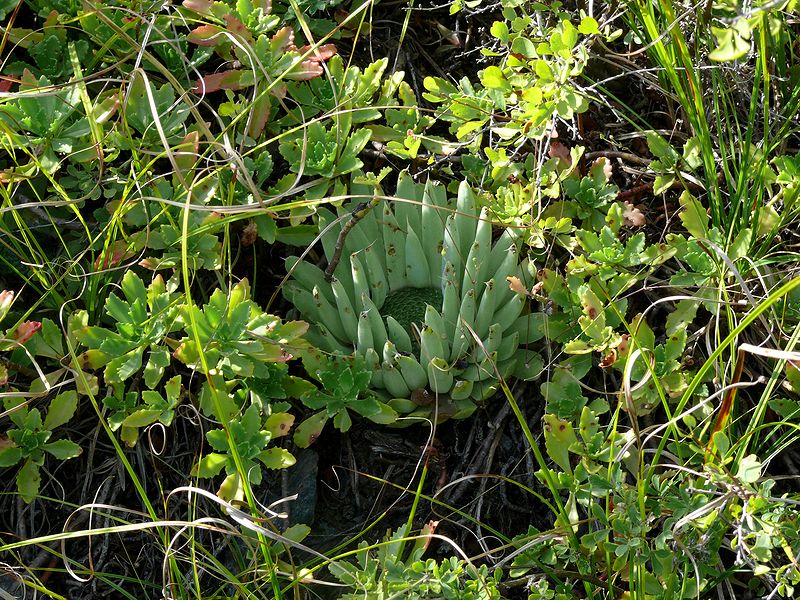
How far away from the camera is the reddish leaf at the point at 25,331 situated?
5.68ft

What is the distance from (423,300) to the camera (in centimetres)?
201

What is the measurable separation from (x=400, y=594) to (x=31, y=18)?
182cm

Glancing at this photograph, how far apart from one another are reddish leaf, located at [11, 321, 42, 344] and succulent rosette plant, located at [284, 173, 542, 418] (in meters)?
0.53

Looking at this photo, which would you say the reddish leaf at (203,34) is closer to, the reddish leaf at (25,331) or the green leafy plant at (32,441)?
the reddish leaf at (25,331)

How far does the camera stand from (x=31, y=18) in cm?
231

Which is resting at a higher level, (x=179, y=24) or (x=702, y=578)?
(x=179, y=24)

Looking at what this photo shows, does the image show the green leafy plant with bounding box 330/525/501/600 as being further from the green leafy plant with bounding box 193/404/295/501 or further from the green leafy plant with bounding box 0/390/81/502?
the green leafy plant with bounding box 0/390/81/502

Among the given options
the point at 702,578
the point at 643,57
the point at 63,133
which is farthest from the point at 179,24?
the point at 702,578

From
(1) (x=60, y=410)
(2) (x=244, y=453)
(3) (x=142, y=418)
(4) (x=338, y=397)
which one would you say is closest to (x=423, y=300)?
(4) (x=338, y=397)

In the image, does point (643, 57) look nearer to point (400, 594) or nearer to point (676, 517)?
point (676, 517)

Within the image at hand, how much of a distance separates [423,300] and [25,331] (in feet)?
2.84

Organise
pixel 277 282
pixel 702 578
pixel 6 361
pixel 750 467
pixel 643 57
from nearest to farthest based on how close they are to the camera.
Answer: pixel 750 467
pixel 702 578
pixel 6 361
pixel 277 282
pixel 643 57

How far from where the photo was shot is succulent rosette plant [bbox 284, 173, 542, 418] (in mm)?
1855

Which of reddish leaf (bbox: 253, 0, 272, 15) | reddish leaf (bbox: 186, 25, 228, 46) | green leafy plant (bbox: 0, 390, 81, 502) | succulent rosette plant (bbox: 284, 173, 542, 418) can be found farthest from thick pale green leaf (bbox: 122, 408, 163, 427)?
reddish leaf (bbox: 253, 0, 272, 15)
